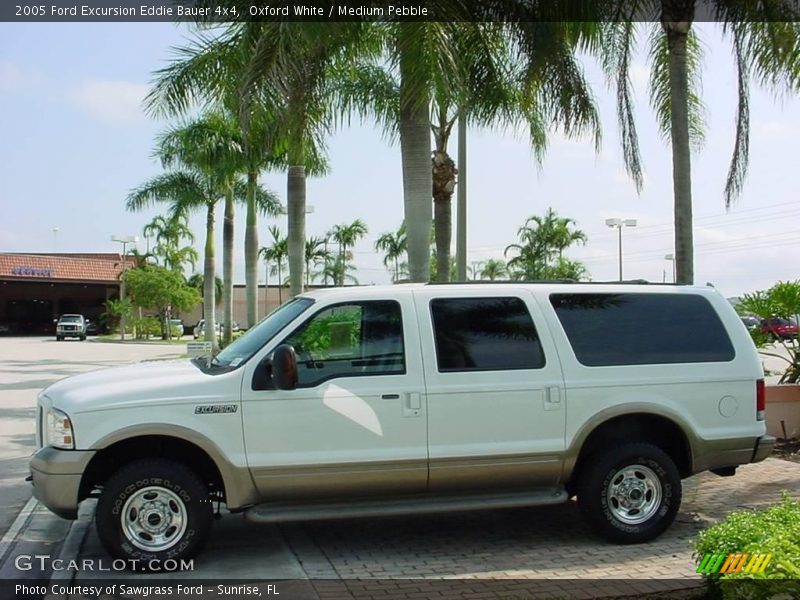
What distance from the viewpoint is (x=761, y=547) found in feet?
14.0

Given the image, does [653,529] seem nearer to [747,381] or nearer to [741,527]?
[747,381]

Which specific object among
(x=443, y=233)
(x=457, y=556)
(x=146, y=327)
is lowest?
(x=457, y=556)

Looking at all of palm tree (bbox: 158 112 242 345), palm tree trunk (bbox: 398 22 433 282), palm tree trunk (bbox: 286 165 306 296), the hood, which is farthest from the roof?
the hood

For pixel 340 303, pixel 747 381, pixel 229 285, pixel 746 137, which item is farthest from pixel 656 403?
pixel 229 285

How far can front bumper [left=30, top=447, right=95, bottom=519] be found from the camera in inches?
231

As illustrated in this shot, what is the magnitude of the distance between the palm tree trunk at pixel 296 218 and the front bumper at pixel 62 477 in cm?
1437

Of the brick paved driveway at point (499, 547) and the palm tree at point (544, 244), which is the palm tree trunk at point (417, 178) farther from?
the palm tree at point (544, 244)

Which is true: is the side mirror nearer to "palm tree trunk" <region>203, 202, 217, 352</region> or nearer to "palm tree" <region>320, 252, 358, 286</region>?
"palm tree trunk" <region>203, 202, 217, 352</region>

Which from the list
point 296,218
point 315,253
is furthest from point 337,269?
point 296,218

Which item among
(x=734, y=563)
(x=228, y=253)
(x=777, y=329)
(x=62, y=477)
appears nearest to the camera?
(x=734, y=563)

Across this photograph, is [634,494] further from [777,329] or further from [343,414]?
[777,329]

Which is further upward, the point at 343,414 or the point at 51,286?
the point at 51,286

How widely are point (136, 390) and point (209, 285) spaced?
3171 centimetres
